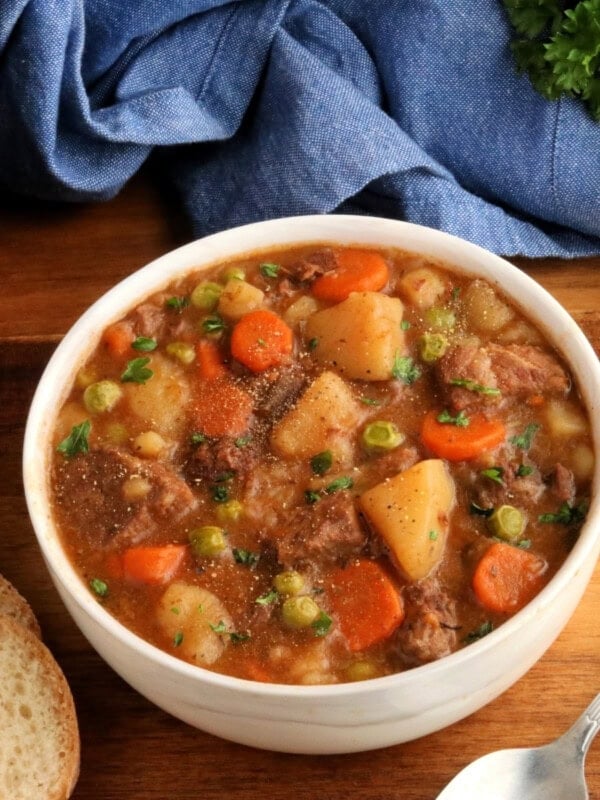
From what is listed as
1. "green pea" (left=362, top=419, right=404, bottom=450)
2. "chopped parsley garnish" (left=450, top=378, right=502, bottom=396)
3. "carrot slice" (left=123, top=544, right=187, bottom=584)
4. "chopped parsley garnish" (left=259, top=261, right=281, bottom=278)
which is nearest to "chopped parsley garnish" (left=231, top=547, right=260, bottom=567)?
"carrot slice" (left=123, top=544, right=187, bottom=584)

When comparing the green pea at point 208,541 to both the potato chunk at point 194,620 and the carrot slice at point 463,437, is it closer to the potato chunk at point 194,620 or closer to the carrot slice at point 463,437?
the potato chunk at point 194,620

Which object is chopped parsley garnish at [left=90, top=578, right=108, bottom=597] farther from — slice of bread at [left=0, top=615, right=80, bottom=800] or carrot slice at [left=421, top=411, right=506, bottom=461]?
carrot slice at [left=421, top=411, right=506, bottom=461]

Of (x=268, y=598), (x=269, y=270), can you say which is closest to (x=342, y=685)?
(x=268, y=598)

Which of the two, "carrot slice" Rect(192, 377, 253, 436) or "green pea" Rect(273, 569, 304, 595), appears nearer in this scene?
"green pea" Rect(273, 569, 304, 595)

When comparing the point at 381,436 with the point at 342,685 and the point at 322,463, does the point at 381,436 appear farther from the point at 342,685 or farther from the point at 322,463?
the point at 342,685

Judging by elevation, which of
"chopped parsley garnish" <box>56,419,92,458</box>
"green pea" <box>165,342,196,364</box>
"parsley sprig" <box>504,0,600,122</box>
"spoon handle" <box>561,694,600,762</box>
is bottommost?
"spoon handle" <box>561,694,600,762</box>

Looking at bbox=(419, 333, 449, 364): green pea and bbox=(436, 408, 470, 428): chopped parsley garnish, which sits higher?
bbox=(419, 333, 449, 364): green pea

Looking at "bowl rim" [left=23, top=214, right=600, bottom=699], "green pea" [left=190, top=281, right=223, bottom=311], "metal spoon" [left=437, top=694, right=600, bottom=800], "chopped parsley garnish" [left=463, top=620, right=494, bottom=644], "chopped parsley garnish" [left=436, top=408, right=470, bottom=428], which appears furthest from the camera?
"green pea" [left=190, top=281, right=223, bottom=311]

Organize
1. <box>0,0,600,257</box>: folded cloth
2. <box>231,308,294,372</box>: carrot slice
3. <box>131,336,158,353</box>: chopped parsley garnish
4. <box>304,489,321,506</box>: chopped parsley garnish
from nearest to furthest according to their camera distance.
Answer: <box>304,489,321,506</box>: chopped parsley garnish < <box>231,308,294,372</box>: carrot slice < <box>131,336,158,353</box>: chopped parsley garnish < <box>0,0,600,257</box>: folded cloth
